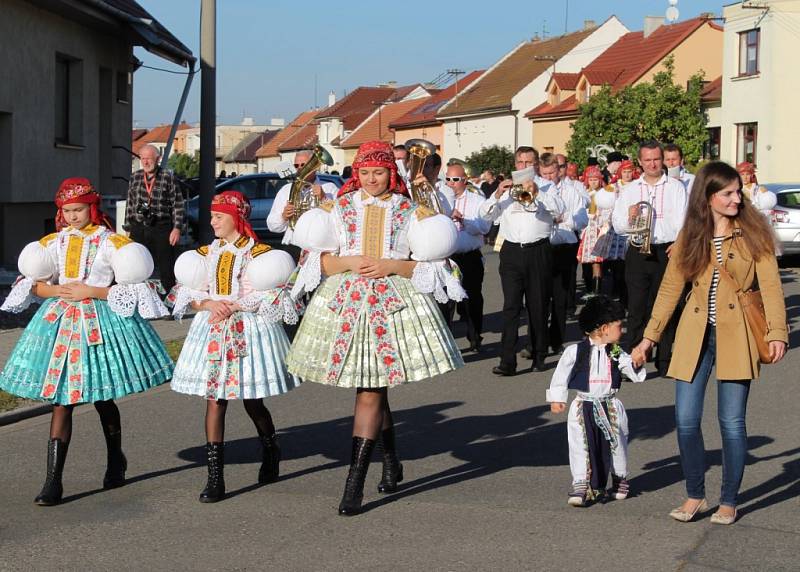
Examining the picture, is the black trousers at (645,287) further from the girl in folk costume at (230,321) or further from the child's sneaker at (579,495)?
the girl in folk costume at (230,321)

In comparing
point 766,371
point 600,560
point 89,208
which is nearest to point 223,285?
point 89,208

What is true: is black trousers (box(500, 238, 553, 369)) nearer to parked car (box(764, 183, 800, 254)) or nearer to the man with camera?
the man with camera

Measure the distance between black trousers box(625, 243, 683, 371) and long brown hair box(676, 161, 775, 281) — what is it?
486cm

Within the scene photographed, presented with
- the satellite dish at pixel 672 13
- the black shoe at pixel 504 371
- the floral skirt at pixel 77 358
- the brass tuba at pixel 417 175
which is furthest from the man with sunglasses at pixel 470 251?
the satellite dish at pixel 672 13

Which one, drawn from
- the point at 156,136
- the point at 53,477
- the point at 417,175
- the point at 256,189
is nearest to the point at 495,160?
the point at 256,189

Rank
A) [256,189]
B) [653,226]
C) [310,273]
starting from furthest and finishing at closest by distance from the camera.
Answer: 1. [256,189]
2. [653,226]
3. [310,273]

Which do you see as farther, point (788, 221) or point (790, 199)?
point (790, 199)

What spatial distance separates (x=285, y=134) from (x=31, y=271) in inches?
4646

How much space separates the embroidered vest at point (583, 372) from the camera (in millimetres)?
6578

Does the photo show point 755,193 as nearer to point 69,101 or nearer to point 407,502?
point 69,101

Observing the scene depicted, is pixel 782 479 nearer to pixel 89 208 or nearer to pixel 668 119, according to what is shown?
pixel 89 208

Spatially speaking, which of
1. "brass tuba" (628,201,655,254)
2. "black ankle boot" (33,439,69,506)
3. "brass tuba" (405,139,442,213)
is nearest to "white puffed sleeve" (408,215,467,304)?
"brass tuba" (405,139,442,213)

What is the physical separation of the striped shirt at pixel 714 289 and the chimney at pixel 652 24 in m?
59.3

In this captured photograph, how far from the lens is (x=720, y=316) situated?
600 centimetres
